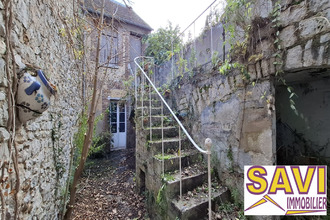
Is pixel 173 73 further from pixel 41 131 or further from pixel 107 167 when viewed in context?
pixel 107 167

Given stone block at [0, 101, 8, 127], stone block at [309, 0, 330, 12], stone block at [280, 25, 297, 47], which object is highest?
stone block at [309, 0, 330, 12]

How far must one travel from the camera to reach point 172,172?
8.02ft

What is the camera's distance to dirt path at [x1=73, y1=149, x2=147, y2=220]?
111 inches

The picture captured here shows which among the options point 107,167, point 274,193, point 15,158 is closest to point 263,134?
point 274,193

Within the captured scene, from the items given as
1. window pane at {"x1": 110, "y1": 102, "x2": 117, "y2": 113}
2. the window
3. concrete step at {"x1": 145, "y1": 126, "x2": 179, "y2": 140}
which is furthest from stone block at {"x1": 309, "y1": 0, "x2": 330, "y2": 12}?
window pane at {"x1": 110, "y1": 102, "x2": 117, "y2": 113}

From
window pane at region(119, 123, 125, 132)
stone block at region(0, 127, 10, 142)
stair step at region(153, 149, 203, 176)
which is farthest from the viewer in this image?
window pane at region(119, 123, 125, 132)

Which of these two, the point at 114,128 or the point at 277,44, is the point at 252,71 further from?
the point at 114,128

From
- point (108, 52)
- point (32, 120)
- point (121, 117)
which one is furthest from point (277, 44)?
point (121, 117)

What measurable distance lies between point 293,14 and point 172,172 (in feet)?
7.76

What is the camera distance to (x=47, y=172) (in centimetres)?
201

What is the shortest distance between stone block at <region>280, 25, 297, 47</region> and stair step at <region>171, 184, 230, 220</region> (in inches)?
74.3

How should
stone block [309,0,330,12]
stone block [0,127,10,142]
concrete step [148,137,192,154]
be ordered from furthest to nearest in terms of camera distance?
1. concrete step [148,137,192,154]
2. stone block [309,0,330,12]
3. stone block [0,127,10,142]

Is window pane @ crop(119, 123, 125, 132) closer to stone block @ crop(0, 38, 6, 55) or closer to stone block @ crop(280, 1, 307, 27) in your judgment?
stone block @ crop(0, 38, 6, 55)

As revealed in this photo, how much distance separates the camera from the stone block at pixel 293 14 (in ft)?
4.86
